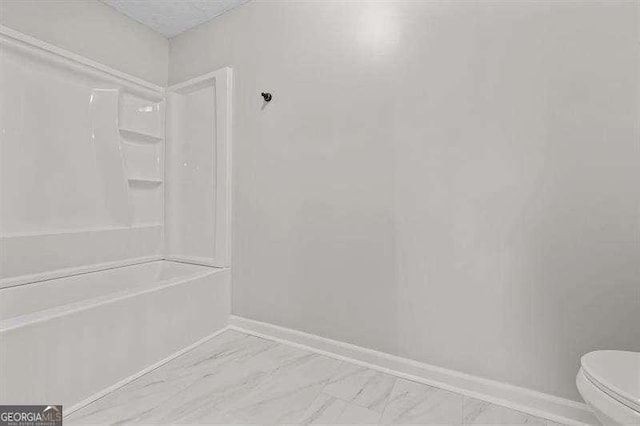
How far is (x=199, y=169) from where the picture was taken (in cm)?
251

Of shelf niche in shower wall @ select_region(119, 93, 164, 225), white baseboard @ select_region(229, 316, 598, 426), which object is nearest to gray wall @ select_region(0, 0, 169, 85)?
shelf niche in shower wall @ select_region(119, 93, 164, 225)

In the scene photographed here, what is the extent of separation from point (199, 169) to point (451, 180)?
1885mm

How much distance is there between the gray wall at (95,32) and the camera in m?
1.93

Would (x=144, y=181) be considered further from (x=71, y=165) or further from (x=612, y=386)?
(x=612, y=386)

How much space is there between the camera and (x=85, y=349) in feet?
4.60

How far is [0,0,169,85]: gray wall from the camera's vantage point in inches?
76.1

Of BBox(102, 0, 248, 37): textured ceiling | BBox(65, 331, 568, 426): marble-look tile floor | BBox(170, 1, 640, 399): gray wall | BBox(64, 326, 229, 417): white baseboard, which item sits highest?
BBox(102, 0, 248, 37): textured ceiling

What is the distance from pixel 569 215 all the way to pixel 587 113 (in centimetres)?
42

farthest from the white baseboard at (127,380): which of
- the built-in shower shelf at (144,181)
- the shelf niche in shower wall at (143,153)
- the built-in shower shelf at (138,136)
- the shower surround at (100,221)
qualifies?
the built-in shower shelf at (138,136)

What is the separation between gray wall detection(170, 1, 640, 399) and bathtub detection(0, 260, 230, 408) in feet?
1.34

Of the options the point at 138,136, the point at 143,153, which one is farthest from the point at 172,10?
the point at 143,153

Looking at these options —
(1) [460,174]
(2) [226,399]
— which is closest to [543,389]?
(1) [460,174]

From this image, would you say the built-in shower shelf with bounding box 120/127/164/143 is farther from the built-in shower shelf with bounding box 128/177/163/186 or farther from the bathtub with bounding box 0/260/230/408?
the bathtub with bounding box 0/260/230/408

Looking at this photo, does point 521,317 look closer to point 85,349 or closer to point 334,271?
point 334,271
